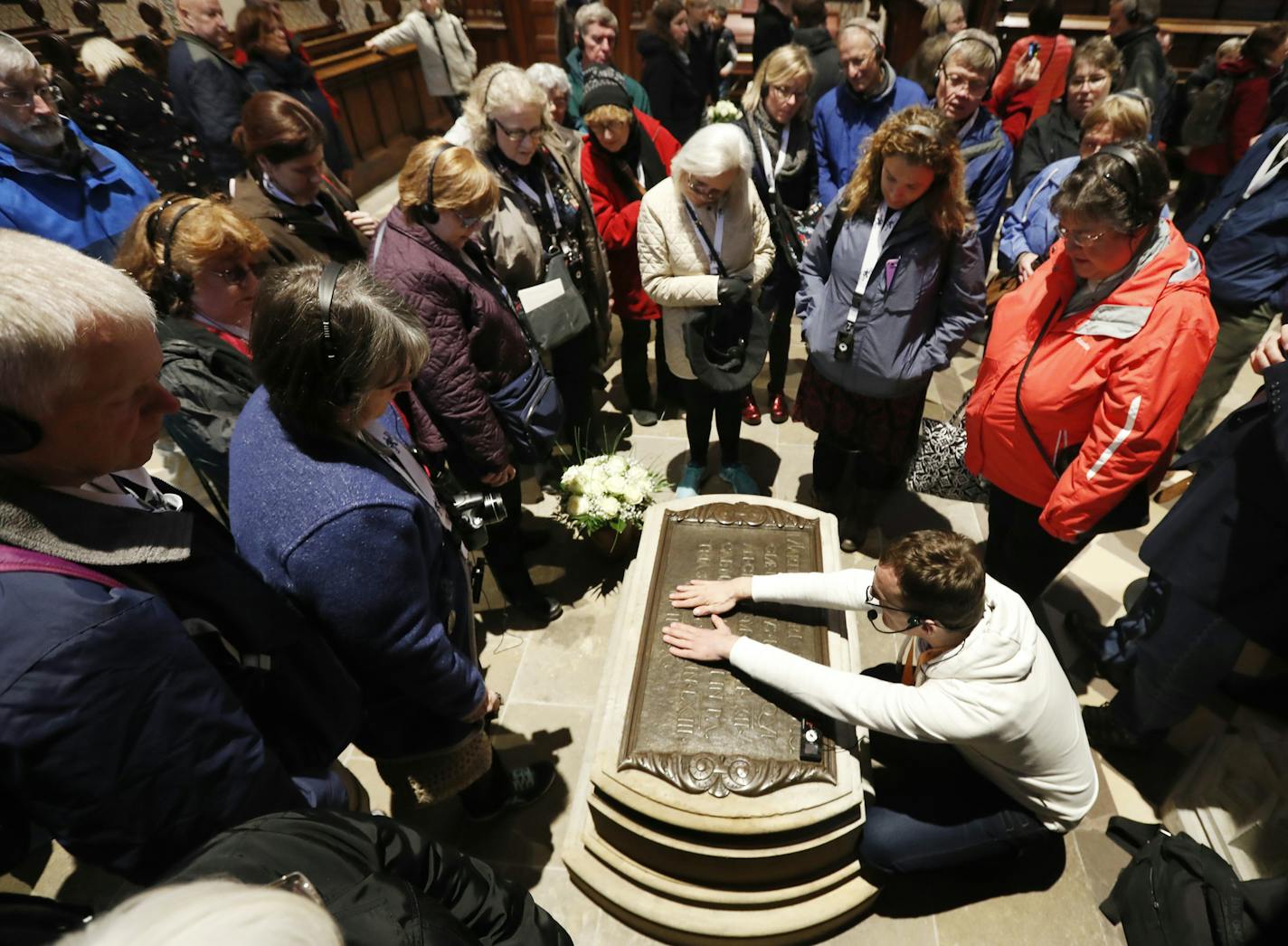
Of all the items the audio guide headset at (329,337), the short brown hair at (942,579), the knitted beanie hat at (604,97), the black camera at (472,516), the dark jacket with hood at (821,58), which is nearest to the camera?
the audio guide headset at (329,337)

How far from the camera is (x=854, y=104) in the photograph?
3.80 meters

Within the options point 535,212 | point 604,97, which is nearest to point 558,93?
point 604,97

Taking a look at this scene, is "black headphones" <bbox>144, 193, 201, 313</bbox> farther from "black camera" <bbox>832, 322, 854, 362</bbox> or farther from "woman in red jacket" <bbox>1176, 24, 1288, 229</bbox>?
"woman in red jacket" <bbox>1176, 24, 1288, 229</bbox>

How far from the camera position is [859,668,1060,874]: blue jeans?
198 centimetres

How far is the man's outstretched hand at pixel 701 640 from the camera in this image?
7.00 feet

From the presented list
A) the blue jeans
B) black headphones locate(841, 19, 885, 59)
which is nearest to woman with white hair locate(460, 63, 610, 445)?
black headphones locate(841, 19, 885, 59)

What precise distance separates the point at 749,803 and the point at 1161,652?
1.57 meters

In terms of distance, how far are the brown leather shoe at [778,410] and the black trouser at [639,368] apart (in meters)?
0.67

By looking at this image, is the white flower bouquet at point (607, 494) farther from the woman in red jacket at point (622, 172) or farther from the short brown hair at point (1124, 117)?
the short brown hair at point (1124, 117)

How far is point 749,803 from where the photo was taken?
1.88 meters

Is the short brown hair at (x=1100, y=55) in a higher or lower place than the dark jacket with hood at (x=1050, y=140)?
higher

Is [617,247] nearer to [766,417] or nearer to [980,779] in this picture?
[766,417]

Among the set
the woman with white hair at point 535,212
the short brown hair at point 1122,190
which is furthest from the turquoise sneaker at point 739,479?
the short brown hair at point 1122,190

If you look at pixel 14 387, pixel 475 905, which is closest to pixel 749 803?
→ pixel 475 905
